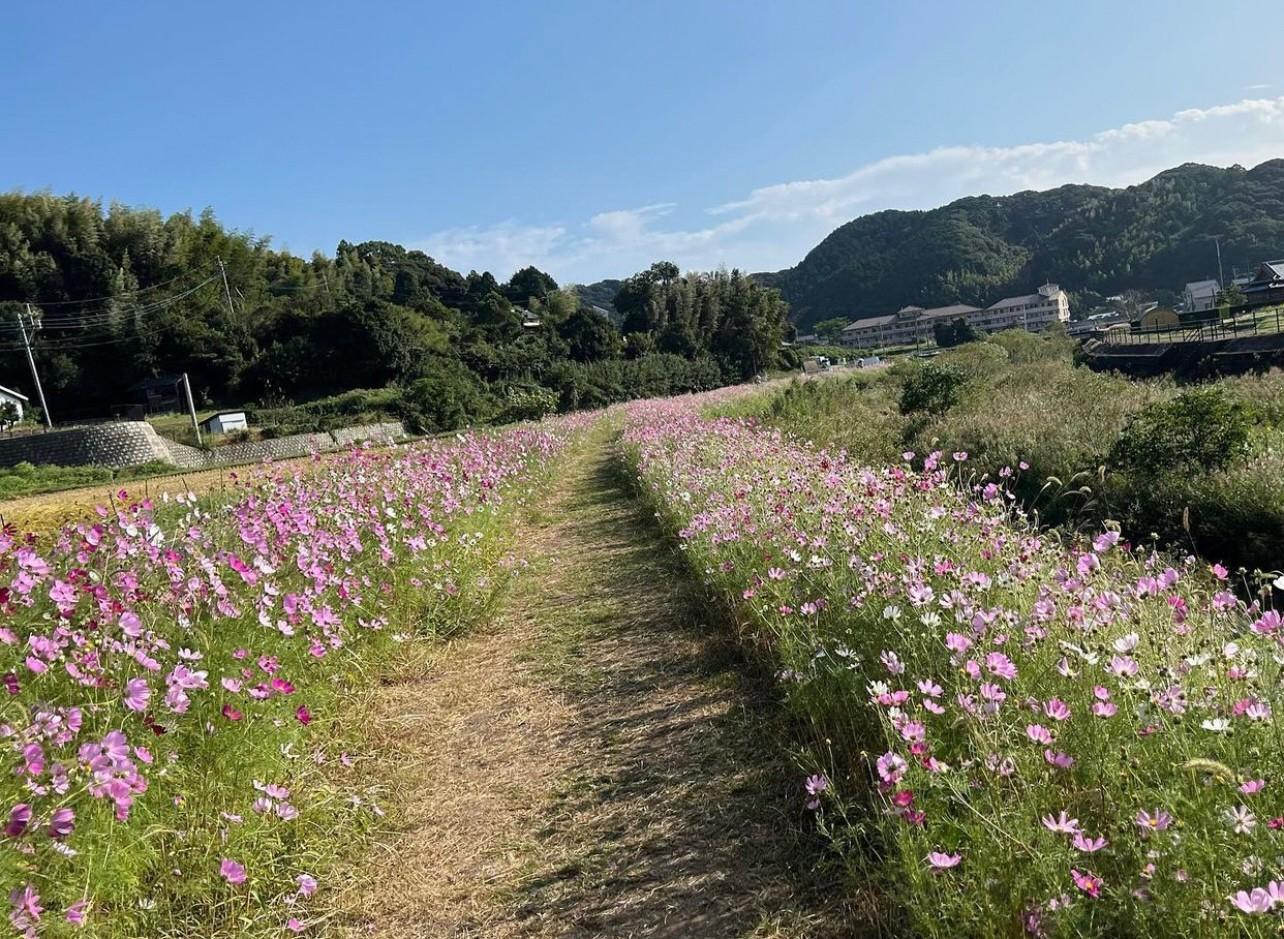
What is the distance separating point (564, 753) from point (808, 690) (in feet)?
3.76

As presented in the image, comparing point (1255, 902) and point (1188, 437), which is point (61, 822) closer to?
point (1255, 902)

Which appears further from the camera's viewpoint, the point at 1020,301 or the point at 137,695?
the point at 1020,301

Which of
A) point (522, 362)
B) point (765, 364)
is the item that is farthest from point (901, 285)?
point (522, 362)

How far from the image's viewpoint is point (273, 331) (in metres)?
48.4

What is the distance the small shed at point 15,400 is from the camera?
1592 inches

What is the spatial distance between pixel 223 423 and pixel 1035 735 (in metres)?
42.6

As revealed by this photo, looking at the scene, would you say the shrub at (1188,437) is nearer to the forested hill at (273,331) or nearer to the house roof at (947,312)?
the forested hill at (273,331)

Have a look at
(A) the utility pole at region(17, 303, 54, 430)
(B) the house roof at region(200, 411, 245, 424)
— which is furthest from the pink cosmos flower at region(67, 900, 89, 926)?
(A) the utility pole at region(17, 303, 54, 430)

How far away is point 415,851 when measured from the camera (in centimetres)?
263

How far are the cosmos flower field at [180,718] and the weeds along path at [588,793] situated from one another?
11.9 inches

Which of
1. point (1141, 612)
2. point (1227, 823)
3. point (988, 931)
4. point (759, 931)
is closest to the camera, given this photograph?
point (1227, 823)

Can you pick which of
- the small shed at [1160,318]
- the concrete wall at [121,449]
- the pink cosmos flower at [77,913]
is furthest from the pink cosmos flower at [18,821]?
the small shed at [1160,318]

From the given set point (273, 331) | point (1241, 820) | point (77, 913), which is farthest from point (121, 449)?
point (1241, 820)

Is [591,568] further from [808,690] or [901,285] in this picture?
[901,285]
